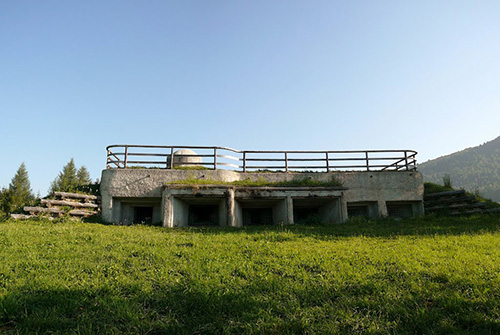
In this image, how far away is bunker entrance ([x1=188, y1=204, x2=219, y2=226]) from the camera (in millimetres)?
19469

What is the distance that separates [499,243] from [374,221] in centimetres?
745

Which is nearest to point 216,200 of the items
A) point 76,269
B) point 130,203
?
point 130,203

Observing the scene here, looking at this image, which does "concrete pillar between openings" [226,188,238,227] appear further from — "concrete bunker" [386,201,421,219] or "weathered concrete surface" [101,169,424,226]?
"concrete bunker" [386,201,421,219]

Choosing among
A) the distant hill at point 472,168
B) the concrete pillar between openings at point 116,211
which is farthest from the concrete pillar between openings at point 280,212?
the distant hill at point 472,168

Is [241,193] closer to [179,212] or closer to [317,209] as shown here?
[179,212]

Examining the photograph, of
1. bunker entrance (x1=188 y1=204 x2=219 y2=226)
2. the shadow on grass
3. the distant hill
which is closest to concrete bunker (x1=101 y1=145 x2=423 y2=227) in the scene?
bunker entrance (x1=188 y1=204 x2=219 y2=226)

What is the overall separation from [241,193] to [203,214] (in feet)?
13.5

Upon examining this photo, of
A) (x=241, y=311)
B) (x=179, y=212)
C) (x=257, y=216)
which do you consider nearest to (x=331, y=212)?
(x=257, y=216)

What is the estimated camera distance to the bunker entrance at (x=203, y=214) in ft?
63.9

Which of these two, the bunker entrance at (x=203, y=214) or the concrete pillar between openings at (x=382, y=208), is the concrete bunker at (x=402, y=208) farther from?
the bunker entrance at (x=203, y=214)

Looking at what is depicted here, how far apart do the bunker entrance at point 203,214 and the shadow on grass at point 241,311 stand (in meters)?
13.5

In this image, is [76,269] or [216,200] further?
[216,200]

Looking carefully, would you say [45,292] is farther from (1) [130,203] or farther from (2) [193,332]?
(1) [130,203]

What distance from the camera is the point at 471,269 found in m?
6.90
